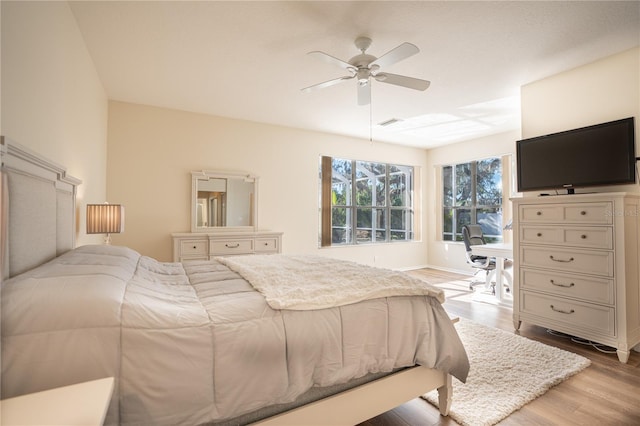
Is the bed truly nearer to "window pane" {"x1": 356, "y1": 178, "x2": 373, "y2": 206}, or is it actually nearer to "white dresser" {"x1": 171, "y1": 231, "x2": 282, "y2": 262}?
"white dresser" {"x1": 171, "y1": 231, "x2": 282, "y2": 262}

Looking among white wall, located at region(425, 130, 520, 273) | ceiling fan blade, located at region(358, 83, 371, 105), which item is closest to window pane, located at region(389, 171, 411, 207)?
white wall, located at region(425, 130, 520, 273)

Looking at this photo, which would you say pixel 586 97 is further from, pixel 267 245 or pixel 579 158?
pixel 267 245

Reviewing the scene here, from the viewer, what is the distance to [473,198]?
5824 millimetres

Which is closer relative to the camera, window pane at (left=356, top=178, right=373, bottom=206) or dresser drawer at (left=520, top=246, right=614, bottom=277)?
dresser drawer at (left=520, top=246, right=614, bottom=277)

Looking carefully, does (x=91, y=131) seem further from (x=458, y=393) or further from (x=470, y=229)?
(x=470, y=229)

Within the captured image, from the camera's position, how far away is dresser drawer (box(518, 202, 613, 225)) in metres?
2.44

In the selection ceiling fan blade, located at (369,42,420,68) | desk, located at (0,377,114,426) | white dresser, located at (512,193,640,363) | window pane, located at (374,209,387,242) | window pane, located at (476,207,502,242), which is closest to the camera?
desk, located at (0,377,114,426)

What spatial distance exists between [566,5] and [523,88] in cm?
137

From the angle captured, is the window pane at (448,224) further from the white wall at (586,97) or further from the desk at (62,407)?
the desk at (62,407)

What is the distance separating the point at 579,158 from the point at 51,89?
4105 mm

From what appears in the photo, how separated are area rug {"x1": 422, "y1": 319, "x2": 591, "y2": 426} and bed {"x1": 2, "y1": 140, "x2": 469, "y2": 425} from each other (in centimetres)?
21

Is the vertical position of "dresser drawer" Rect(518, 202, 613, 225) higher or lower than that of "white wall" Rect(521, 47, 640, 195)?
lower

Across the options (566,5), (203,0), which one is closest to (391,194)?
(566,5)

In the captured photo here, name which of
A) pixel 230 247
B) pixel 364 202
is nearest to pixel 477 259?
pixel 364 202
